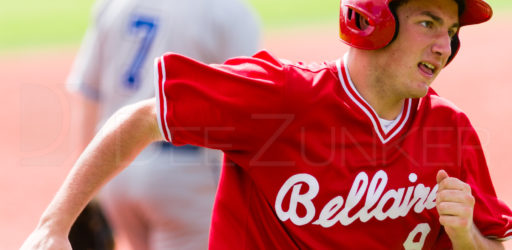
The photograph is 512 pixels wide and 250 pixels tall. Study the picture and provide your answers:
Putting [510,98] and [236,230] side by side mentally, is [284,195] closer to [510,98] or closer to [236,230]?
[236,230]

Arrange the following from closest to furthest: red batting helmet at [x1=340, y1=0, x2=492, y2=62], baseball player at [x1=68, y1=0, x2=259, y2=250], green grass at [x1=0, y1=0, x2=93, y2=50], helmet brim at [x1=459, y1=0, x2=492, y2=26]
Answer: red batting helmet at [x1=340, y1=0, x2=492, y2=62], helmet brim at [x1=459, y1=0, x2=492, y2=26], baseball player at [x1=68, y1=0, x2=259, y2=250], green grass at [x1=0, y1=0, x2=93, y2=50]

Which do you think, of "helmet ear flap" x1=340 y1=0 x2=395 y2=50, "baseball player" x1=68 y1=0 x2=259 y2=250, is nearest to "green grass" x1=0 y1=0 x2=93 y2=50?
"baseball player" x1=68 y1=0 x2=259 y2=250

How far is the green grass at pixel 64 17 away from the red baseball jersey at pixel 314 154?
42.7 ft

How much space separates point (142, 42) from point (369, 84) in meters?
1.47

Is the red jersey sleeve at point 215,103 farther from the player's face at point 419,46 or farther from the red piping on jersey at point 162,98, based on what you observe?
the player's face at point 419,46

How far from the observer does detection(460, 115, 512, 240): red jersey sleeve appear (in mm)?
3008

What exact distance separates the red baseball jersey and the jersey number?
1252 mm

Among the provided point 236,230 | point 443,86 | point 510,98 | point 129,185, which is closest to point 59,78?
point 443,86

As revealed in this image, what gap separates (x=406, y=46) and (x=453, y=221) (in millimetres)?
624

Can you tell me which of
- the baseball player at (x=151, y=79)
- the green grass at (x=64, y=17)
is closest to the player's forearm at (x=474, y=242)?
the baseball player at (x=151, y=79)

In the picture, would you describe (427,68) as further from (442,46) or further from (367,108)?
(367,108)

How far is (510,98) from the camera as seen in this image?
1131cm

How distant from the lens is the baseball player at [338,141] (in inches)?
105

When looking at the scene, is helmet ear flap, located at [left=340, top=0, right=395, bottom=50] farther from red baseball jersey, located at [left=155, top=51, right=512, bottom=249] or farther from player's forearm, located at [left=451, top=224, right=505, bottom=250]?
player's forearm, located at [left=451, top=224, right=505, bottom=250]
